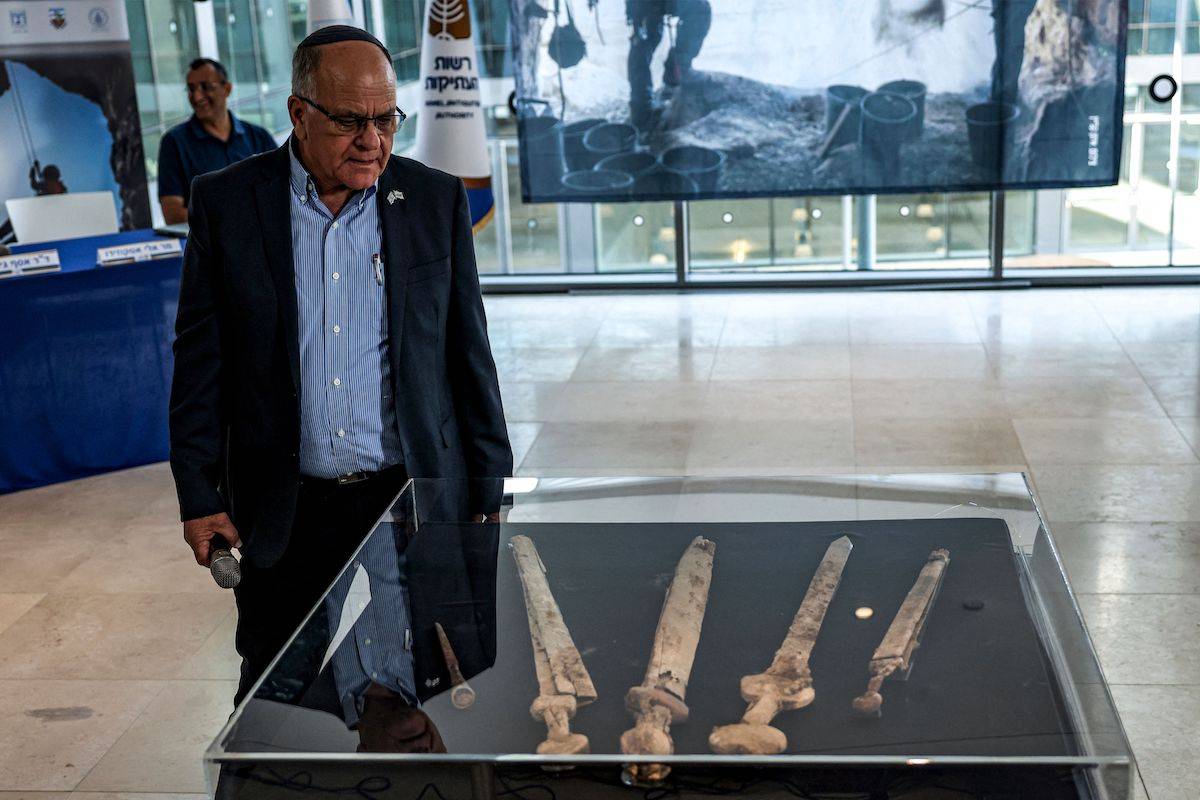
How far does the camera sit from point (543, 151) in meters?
9.42

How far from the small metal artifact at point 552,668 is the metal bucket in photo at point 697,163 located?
732cm

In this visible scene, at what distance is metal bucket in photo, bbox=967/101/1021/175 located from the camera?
8828 millimetres

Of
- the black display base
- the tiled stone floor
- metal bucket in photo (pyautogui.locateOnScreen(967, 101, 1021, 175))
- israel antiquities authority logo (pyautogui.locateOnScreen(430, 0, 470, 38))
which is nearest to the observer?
the black display base

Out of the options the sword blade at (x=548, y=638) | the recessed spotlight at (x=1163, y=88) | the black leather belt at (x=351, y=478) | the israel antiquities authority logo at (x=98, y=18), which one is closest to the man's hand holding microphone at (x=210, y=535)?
the black leather belt at (x=351, y=478)

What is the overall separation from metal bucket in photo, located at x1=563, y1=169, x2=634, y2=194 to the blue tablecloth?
4.03 m

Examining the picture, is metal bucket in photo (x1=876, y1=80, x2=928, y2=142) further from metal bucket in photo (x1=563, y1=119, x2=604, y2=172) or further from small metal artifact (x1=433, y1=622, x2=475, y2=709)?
small metal artifact (x1=433, y1=622, x2=475, y2=709)

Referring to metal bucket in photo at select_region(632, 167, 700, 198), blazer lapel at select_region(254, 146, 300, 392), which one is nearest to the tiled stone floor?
metal bucket in photo at select_region(632, 167, 700, 198)

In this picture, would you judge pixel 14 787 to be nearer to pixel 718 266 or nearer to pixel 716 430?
pixel 716 430

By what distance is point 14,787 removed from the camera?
3.22m

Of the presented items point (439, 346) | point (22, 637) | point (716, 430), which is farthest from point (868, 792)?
point (716, 430)

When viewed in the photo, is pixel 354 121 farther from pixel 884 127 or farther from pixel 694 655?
pixel 884 127

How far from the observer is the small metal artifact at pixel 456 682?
5.52 ft

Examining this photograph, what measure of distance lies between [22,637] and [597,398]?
3.28 m

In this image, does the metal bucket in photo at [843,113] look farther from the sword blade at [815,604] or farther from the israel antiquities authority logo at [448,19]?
the sword blade at [815,604]
